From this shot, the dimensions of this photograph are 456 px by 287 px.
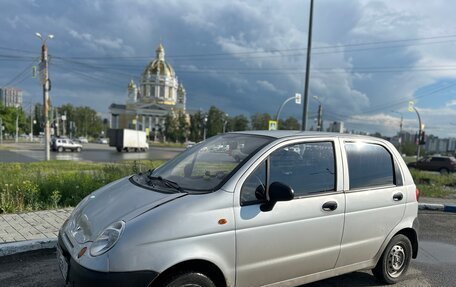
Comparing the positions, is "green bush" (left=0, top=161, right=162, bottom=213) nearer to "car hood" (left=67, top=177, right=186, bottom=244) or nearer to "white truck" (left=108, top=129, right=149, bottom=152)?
"car hood" (left=67, top=177, right=186, bottom=244)

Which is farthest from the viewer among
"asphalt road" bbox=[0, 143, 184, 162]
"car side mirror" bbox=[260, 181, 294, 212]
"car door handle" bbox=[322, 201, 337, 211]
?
"asphalt road" bbox=[0, 143, 184, 162]

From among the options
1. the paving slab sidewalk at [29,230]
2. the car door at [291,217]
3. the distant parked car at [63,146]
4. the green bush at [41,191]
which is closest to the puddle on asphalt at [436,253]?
the car door at [291,217]

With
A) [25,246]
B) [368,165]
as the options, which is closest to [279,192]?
[368,165]

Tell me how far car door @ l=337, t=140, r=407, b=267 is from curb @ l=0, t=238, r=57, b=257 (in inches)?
157

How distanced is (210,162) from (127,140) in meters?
48.9

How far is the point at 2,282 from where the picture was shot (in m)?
4.00

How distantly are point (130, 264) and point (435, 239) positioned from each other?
6.05 m

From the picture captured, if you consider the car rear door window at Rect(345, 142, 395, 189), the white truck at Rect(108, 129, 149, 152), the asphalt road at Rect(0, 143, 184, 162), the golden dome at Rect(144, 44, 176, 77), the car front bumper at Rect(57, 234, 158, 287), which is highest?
the golden dome at Rect(144, 44, 176, 77)

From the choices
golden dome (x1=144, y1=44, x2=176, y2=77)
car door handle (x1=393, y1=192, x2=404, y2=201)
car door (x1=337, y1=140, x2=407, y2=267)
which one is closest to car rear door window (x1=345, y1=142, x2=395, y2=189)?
car door (x1=337, y1=140, x2=407, y2=267)

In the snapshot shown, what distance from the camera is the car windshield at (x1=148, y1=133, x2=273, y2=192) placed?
329 centimetres

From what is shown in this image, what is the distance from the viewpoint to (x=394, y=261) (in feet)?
14.3

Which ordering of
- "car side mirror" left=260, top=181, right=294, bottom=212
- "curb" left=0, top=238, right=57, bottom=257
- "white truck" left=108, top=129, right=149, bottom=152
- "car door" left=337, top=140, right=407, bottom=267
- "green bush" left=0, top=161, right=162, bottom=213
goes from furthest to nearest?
"white truck" left=108, top=129, right=149, bottom=152, "green bush" left=0, top=161, right=162, bottom=213, "curb" left=0, top=238, right=57, bottom=257, "car door" left=337, top=140, right=407, bottom=267, "car side mirror" left=260, top=181, right=294, bottom=212

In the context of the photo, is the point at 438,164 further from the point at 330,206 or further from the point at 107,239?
the point at 107,239

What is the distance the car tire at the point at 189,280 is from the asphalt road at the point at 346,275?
1724mm
